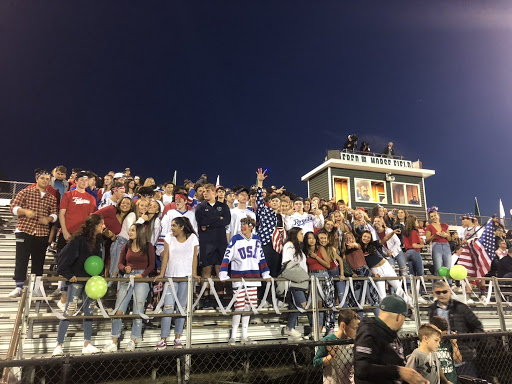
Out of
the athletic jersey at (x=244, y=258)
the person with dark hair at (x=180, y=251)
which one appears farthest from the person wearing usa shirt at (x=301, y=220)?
the person with dark hair at (x=180, y=251)

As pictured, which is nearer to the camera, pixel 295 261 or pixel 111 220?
pixel 111 220

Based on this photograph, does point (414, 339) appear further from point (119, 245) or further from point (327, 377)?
point (119, 245)

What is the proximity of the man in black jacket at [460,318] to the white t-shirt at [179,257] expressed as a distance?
4016 mm

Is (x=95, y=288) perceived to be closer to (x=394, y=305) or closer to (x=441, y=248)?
(x=394, y=305)

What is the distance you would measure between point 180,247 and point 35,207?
9.05 ft

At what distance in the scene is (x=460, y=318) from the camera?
5535 millimetres

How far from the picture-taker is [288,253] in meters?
7.30

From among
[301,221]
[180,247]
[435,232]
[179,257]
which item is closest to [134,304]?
[179,257]

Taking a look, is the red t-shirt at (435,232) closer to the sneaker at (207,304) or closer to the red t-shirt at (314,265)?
the red t-shirt at (314,265)

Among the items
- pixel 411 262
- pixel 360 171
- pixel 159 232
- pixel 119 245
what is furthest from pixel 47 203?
pixel 360 171

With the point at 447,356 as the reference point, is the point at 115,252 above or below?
above

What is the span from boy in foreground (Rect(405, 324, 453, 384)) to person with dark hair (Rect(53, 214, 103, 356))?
173 inches

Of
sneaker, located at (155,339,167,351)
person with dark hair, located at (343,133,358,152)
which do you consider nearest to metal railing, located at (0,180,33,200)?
sneaker, located at (155,339,167,351)

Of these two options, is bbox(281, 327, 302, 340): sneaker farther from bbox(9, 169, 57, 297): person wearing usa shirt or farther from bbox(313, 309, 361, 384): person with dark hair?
bbox(9, 169, 57, 297): person wearing usa shirt
